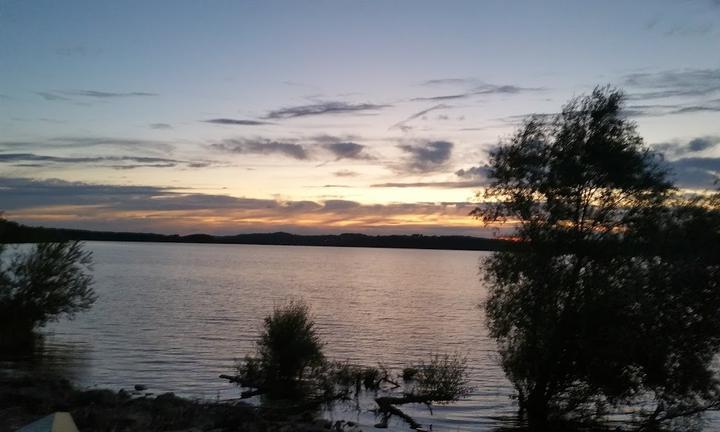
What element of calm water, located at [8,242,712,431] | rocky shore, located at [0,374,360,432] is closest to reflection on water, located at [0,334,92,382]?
calm water, located at [8,242,712,431]

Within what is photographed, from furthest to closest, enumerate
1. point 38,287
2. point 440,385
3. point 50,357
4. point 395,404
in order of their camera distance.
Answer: point 38,287, point 50,357, point 440,385, point 395,404

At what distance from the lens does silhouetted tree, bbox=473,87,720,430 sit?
70.1ft

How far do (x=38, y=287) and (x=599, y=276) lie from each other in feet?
101

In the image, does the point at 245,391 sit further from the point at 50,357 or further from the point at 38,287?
the point at 38,287

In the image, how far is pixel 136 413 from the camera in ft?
61.5

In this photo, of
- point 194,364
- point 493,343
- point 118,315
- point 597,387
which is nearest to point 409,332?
point 493,343

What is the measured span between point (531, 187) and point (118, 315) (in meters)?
39.6

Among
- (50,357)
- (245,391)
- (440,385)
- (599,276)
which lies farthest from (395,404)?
(50,357)

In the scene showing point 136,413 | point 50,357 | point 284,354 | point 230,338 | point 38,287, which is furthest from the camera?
point 230,338

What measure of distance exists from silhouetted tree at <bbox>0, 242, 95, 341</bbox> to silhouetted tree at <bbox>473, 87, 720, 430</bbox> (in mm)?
25863

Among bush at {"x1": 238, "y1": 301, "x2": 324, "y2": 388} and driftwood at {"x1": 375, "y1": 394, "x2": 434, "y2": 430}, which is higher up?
bush at {"x1": 238, "y1": 301, "x2": 324, "y2": 388}

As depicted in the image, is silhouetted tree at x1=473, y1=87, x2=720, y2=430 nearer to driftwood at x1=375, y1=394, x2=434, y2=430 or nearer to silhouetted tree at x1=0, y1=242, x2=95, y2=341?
driftwood at x1=375, y1=394, x2=434, y2=430

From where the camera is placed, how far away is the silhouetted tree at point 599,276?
70.1ft

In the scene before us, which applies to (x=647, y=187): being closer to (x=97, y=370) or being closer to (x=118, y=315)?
(x=97, y=370)
